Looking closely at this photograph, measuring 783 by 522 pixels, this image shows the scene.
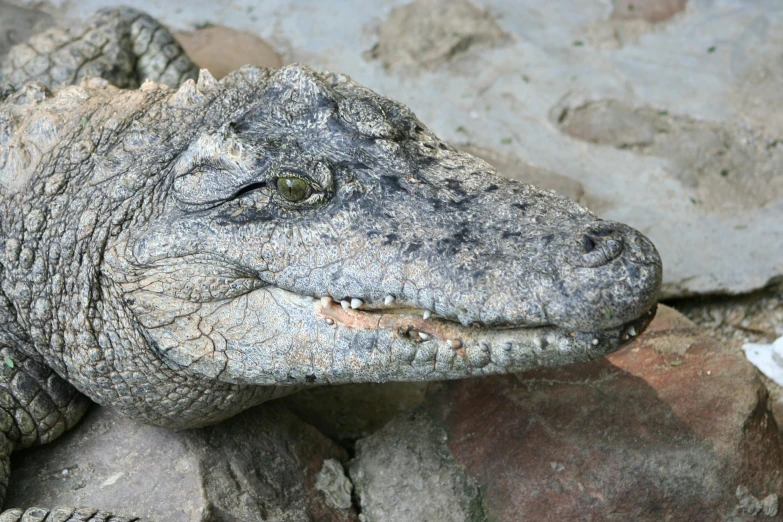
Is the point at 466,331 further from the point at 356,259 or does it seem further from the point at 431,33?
the point at 431,33

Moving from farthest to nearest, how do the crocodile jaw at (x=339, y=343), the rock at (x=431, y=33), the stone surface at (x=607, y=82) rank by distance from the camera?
1. the rock at (x=431, y=33)
2. the stone surface at (x=607, y=82)
3. the crocodile jaw at (x=339, y=343)

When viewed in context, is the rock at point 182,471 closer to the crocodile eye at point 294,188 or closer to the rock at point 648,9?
the crocodile eye at point 294,188

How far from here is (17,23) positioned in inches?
214

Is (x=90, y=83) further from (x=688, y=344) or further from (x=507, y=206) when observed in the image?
(x=688, y=344)

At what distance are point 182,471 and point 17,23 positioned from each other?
381 cm

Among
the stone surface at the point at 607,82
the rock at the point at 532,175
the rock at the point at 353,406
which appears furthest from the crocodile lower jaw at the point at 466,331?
the rock at the point at 532,175

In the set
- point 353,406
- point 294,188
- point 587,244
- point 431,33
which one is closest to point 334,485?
point 353,406

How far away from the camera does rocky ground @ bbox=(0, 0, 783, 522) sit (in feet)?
9.54

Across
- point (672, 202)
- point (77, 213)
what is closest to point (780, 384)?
point (672, 202)

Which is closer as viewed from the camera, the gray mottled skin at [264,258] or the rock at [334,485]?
the gray mottled skin at [264,258]

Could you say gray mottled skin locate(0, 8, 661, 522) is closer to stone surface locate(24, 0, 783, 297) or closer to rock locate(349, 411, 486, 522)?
rock locate(349, 411, 486, 522)

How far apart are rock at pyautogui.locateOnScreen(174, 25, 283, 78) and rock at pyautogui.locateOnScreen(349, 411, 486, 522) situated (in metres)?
2.85

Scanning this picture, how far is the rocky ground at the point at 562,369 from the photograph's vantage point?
2908mm

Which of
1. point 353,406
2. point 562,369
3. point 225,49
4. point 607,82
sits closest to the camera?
point 562,369
